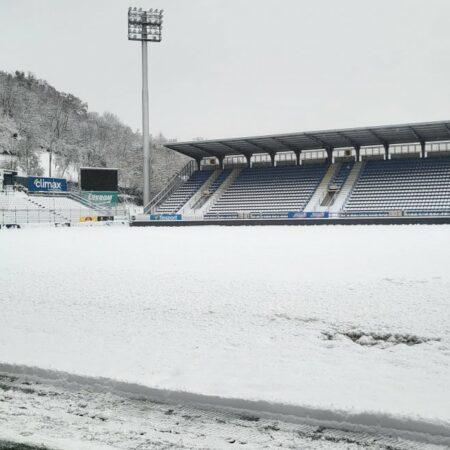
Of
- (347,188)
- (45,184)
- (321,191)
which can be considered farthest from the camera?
(45,184)

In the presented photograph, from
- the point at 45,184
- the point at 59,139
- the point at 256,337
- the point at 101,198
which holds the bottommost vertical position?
the point at 256,337

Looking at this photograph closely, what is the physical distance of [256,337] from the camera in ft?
20.1

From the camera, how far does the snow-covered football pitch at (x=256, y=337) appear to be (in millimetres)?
4184

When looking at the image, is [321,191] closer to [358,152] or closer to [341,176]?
[341,176]

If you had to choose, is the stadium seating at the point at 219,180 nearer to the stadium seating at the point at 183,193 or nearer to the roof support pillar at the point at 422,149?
the stadium seating at the point at 183,193

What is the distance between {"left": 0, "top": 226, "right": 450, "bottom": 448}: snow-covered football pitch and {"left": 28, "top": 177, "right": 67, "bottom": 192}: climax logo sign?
4291cm

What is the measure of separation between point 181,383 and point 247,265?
27.2 ft

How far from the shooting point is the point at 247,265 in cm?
1281

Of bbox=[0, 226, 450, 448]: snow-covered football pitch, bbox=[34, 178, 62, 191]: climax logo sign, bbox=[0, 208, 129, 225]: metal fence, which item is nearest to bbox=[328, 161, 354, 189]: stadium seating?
bbox=[0, 208, 129, 225]: metal fence

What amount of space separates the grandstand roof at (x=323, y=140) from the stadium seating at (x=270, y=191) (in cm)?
244

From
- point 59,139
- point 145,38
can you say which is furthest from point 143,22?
point 59,139

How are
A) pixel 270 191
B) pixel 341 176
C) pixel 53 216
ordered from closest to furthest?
pixel 341 176 < pixel 53 216 < pixel 270 191

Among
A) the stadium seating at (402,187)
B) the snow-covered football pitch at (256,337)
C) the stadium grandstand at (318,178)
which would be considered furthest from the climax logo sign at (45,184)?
the snow-covered football pitch at (256,337)

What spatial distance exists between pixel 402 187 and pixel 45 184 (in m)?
37.1
